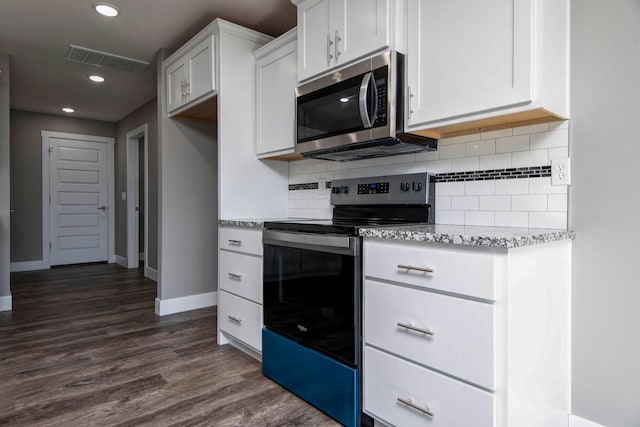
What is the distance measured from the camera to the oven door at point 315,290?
5.49 feet

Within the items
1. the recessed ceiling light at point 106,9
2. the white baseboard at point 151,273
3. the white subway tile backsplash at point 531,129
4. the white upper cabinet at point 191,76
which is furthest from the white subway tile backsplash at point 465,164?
the white baseboard at point 151,273

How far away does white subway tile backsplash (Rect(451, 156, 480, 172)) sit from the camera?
6.02ft

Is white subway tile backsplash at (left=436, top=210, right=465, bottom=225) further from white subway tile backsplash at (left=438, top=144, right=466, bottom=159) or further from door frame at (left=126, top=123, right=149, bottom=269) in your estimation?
door frame at (left=126, top=123, right=149, bottom=269)

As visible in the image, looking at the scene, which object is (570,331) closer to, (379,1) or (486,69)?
(486,69)

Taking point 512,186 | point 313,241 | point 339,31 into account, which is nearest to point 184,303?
point 313,241

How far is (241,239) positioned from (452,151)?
1.37 metres

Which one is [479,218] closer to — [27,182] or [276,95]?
[276,95]

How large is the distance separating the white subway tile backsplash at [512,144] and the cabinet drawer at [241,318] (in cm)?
158

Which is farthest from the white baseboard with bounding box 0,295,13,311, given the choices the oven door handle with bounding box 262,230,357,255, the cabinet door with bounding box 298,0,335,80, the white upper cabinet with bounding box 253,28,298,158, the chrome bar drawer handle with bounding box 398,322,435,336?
the chrome bar drawer handle with bounding box 398,322,435,336

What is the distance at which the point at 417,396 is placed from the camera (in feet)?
4.69

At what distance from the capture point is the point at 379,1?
5.90 feet

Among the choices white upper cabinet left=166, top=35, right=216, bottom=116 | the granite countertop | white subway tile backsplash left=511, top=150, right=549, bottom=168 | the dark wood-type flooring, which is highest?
white upper cabinet left=166, top=35, right=216, bottom=116

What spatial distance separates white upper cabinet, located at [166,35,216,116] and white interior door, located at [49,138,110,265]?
3.73 meters

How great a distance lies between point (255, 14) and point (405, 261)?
2.28 m
